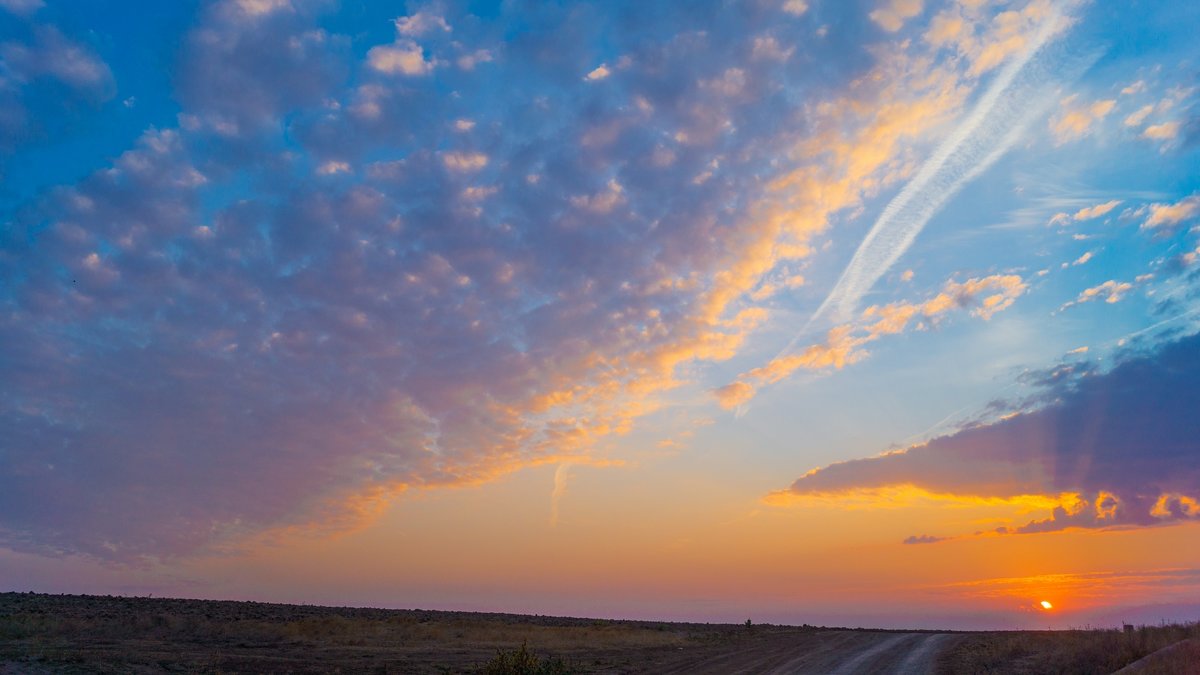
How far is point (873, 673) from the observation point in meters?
24.9

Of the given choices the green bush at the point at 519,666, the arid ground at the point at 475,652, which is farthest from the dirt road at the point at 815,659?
the green bush at the point at 519,666

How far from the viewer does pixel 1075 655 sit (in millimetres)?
25578

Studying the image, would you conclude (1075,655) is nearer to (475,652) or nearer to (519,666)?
(519,666)

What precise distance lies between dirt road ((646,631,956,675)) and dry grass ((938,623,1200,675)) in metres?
1.61

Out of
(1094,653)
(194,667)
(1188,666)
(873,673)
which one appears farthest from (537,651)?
(1188,666)

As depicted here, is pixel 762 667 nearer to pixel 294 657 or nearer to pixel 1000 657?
pixel 1000 657

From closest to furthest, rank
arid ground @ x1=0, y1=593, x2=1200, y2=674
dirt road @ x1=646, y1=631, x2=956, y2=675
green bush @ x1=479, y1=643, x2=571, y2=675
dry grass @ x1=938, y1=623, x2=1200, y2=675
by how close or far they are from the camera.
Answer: green bush @ x1=479, y1=643, x2=571, y2=675 < dry grass @ x1=938, y1=623, x2=1200, y2=675 < arid ground @ x1=0, y1=593, x2=1200, y2=674 < dirt road @ x1=646, y1=631, x2=956, y2=675

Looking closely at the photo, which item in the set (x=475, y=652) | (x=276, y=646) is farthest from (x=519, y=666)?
(x=276, y=646)

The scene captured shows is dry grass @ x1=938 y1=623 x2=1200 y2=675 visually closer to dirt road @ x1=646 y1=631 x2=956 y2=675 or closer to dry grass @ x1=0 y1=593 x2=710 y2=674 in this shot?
dirt road @ x1=646 y1=631 x2=956 y2=675

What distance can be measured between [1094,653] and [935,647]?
1397 centimetres

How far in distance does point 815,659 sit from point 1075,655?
9411 mm

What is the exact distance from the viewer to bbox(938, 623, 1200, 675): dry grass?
2289 cm

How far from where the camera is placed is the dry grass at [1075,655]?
2289 centimetres

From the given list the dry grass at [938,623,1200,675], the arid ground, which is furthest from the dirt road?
the dry grass at [938,623,1200,675]
